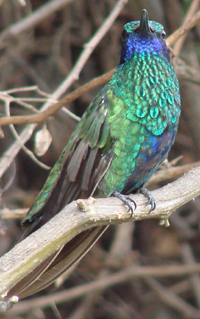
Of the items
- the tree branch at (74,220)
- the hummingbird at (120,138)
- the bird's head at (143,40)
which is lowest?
the tree branch at (74,220)

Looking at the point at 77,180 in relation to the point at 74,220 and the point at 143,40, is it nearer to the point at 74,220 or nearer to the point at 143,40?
the point at 74,220

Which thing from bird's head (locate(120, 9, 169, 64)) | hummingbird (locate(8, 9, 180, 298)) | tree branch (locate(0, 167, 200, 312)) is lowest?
tree branch (locate(0, 167, 200, 312))

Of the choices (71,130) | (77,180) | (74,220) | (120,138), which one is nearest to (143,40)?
(120,138)

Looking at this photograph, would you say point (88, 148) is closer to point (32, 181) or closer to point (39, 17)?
point (39, 17)

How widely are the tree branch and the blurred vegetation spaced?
2.31 metres

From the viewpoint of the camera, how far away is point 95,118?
3039mm

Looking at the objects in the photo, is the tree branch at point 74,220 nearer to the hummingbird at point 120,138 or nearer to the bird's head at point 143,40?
the hummingbird at point 120,138

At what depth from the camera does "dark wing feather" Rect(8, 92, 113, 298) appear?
2.90m

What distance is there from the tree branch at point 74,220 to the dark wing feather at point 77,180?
0.39 m

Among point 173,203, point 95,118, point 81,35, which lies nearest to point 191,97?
point 81,35

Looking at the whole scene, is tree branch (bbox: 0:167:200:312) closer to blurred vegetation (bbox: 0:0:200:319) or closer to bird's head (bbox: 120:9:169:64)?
bird's head (bbox: 120:9:169:64)

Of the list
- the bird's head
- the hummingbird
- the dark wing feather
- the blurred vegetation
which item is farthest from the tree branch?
the blurred vegetation

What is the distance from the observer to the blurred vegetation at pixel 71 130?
4.83 metres

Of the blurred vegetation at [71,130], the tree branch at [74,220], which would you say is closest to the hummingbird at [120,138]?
the tree branch at [74,220]
